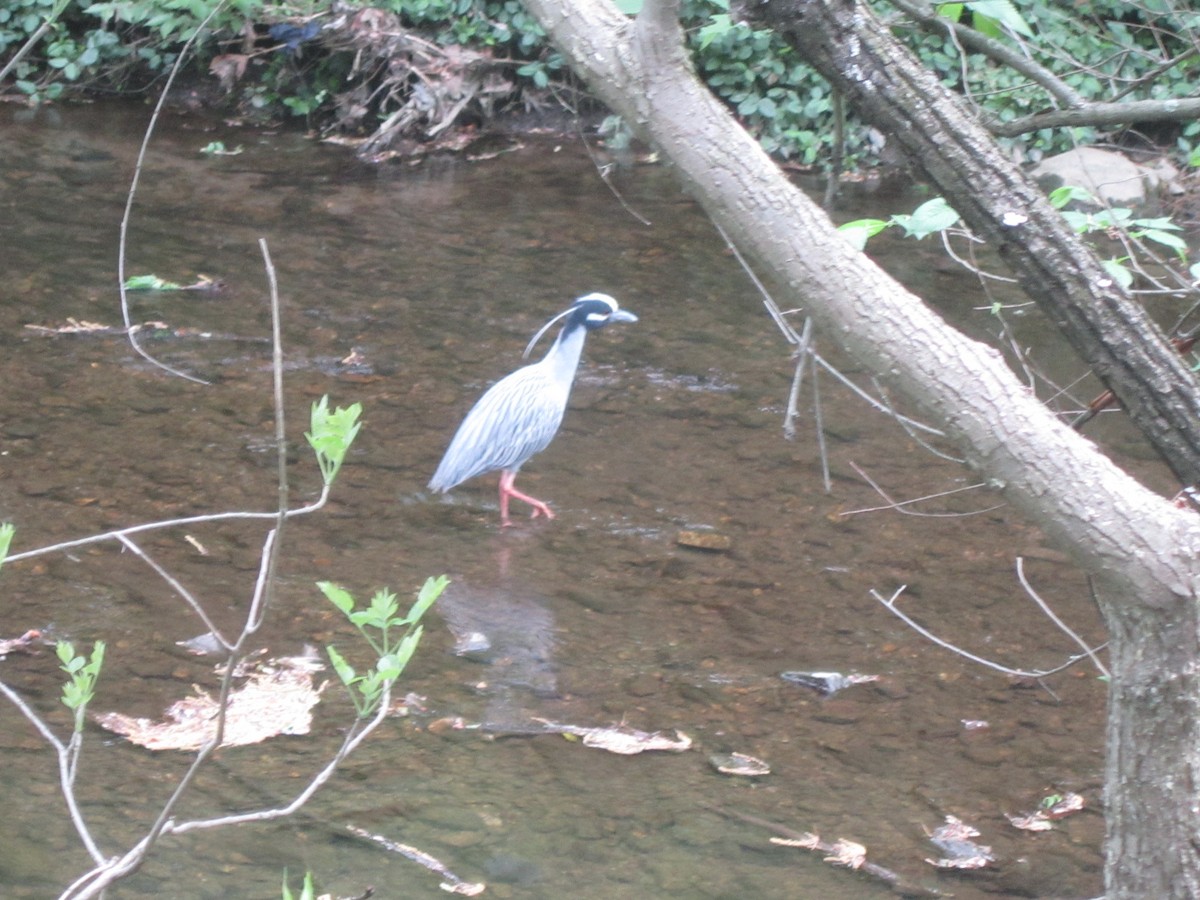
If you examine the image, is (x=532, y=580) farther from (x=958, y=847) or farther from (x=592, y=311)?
(x=958, y=847)

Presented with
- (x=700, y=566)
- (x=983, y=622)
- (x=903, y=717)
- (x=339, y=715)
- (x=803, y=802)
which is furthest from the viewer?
(x=700, y=566)

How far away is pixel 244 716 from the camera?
348 centimetres

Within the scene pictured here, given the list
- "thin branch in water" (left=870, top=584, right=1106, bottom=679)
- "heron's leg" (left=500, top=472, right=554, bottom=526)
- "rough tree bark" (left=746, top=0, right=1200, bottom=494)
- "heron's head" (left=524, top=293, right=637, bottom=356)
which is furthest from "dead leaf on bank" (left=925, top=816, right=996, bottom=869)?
"heron's head" (left=524, top=293, right=637, bottom=356)

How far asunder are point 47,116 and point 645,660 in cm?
848

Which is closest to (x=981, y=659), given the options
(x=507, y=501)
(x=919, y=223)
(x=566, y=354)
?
(x=919, y=223)

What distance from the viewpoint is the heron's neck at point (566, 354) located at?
5.55 m

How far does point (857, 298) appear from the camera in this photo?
1.68m

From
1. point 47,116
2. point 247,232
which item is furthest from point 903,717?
point 47,116

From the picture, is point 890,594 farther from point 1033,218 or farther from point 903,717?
point 1033,218

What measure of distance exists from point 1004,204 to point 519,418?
3443 millimetres

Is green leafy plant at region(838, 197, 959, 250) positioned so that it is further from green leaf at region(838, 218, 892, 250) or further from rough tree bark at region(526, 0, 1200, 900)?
rough tree bark at region(526, 0, 1200, 900)

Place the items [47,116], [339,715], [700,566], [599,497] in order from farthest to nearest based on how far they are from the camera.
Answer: [47,116], [599,497], [700,566], [339,715]

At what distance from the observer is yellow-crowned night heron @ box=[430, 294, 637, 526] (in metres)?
5.10

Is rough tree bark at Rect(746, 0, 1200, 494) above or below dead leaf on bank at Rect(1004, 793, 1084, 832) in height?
above
